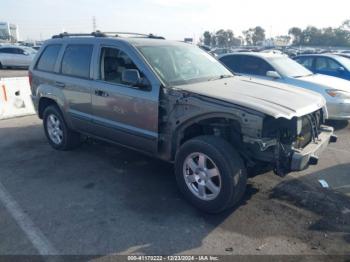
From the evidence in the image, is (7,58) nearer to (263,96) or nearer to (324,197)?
(263,96)

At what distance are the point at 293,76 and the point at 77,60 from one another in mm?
5076

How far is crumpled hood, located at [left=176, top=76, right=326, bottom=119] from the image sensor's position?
3.56 metres

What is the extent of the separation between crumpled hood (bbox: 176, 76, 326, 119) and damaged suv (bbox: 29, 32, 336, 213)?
0.01m

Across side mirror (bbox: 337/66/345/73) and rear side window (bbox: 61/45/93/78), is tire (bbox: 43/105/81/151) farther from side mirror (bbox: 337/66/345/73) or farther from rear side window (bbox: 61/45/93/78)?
side mirror (bbox: 337/66/345/73)

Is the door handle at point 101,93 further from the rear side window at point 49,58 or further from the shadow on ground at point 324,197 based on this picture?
the shadow on ground at point 324,197

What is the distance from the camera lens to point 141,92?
433 cm

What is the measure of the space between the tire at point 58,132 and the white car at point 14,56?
18.4 m

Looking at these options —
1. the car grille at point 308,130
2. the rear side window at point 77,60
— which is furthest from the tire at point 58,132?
the car grille at point 308,130

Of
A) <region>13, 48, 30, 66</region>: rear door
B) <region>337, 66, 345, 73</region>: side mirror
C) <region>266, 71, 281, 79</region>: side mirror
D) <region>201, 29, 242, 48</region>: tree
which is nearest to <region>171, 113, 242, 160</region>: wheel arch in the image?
<region>266, 71, 281, 79</region>: side mirror

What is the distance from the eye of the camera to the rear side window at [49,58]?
5.89 metres

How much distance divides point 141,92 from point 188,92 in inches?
26.8

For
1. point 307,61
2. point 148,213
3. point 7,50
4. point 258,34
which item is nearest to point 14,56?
point 7,50

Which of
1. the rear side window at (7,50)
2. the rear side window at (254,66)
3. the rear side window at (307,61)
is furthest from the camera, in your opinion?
the rear side window at (7,50)

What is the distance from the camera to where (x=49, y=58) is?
602 cm
